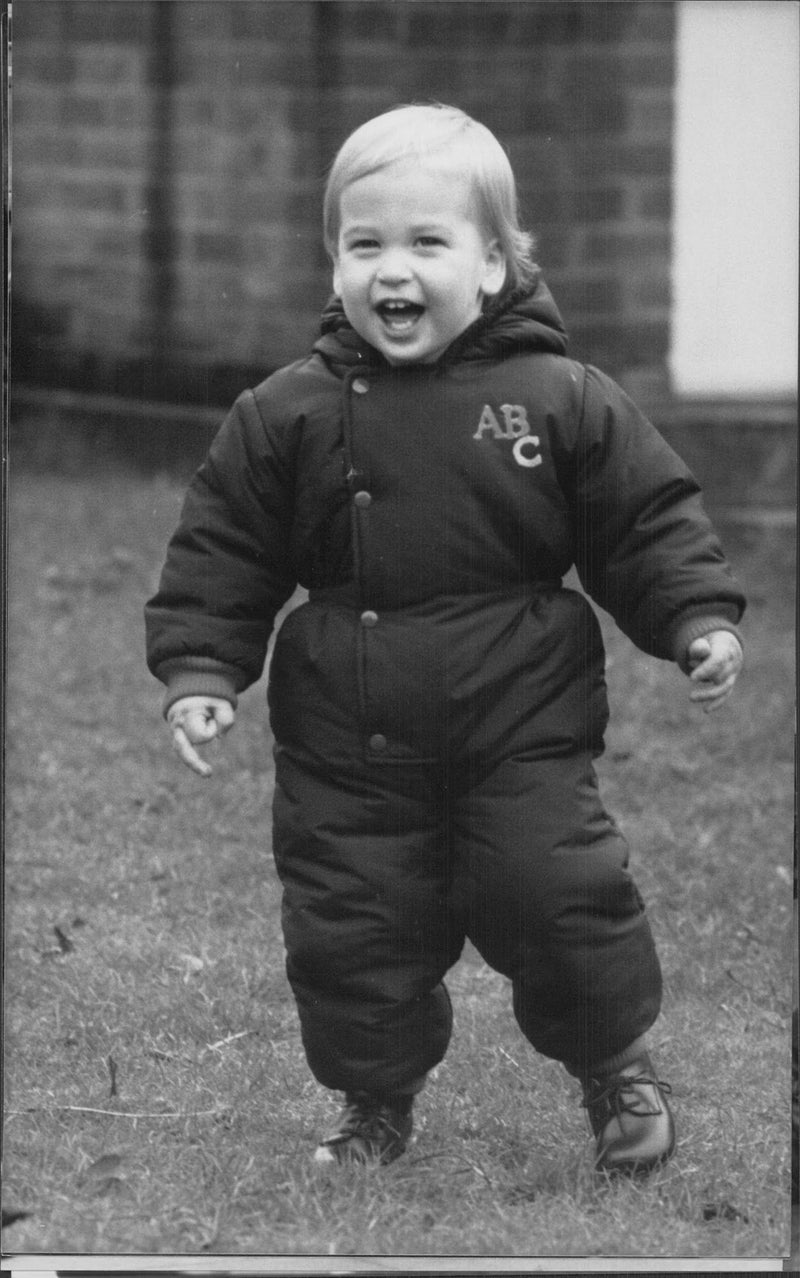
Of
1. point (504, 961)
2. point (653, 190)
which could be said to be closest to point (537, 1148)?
point (504, 961)

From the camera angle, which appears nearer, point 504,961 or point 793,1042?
point 793,1042

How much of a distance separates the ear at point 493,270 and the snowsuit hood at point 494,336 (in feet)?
0.06

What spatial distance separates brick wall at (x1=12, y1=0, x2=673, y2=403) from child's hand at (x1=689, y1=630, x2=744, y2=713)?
257 centimetres

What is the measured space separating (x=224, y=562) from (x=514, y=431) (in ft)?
1.44

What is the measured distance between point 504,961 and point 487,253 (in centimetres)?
98

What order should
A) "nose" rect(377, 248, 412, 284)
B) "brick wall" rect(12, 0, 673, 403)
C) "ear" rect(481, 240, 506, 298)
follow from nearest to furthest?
1. "nose" rect(377, 248, 412, 284)
2. "ear" rect(481, 240, 506, 298)
3. "brick wall" rect(12, 0, 673, 403)

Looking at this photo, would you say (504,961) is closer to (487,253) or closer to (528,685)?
(528,685)

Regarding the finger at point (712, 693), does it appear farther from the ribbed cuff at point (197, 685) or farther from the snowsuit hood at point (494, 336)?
the ribbed cuff at point (197, 685)

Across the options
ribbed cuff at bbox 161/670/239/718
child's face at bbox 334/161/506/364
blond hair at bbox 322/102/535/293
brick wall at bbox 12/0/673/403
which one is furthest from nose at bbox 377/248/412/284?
brick wall at bbox 12/0/673/403

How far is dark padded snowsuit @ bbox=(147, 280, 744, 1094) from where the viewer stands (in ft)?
9.39

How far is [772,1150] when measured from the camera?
3189 mm

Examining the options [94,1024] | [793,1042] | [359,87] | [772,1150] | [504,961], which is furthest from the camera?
[359,87]

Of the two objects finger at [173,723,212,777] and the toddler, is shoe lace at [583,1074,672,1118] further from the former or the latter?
finger at [173,723,212,777]

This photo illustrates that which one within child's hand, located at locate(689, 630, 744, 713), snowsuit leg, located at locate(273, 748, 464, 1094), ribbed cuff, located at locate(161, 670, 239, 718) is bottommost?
snowsuit leg, located at locate(273, 748, 464, 1094)
